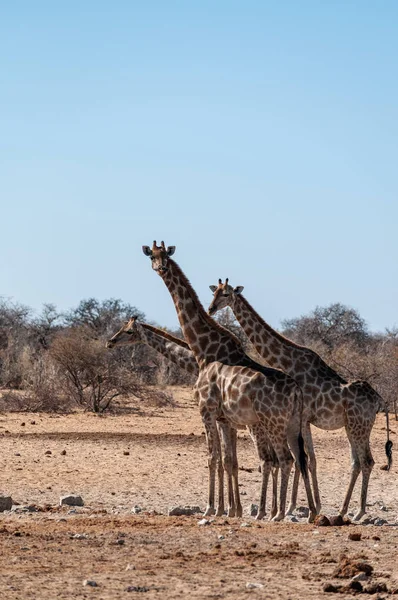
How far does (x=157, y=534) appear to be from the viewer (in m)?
12.1

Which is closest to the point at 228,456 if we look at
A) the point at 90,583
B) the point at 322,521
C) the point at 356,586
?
the point at 322,521

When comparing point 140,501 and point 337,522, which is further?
point 140,501

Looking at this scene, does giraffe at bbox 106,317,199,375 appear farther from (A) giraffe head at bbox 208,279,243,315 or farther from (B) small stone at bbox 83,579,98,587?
(B) small stone at bbox 83,579,98,587

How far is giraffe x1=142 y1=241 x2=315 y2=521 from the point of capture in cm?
1377

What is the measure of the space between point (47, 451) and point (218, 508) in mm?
6194

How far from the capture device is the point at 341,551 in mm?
11227

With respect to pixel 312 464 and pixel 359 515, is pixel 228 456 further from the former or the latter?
pixel 359 515

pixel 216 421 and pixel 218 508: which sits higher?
pixel 216 421

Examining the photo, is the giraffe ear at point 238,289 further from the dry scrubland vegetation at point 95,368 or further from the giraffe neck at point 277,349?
the dry scrubland vegetation at point 95,368

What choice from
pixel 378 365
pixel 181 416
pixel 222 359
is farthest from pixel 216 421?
pixel 378 365

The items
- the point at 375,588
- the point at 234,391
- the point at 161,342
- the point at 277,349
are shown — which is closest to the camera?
the point at 375,588

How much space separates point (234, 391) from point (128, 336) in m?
3.46

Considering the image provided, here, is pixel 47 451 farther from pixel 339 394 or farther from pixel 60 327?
pixel 60 327

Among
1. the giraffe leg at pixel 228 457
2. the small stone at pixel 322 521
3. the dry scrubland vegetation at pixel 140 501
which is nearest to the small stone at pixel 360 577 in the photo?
the dry scrubland vegetation at pixel 140 501
